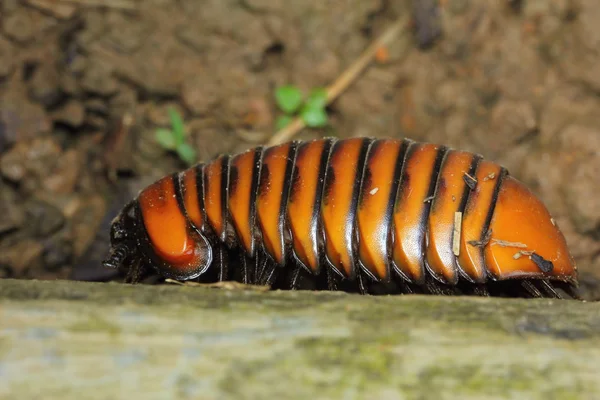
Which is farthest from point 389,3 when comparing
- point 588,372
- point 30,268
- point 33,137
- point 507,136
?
point 588,372

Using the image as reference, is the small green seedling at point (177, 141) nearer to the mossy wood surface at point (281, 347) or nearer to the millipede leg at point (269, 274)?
the millipede leg at point (269, 274)

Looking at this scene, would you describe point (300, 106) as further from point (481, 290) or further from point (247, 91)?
point (481, 290)

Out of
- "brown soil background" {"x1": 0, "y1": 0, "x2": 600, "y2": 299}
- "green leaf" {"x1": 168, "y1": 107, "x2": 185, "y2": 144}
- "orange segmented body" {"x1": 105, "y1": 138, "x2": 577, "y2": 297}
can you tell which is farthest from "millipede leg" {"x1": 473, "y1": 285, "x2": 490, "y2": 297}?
"green leaf" {"x1": 168, "y1": 107, "x2": 185, "y2": 144}

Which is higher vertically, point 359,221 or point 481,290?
point 359,221

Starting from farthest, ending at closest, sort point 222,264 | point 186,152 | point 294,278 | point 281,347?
point 186,152, point 222,264, point 294,278, point 281,347

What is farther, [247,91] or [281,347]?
[247,91]

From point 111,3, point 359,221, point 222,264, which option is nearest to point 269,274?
point 222,264
